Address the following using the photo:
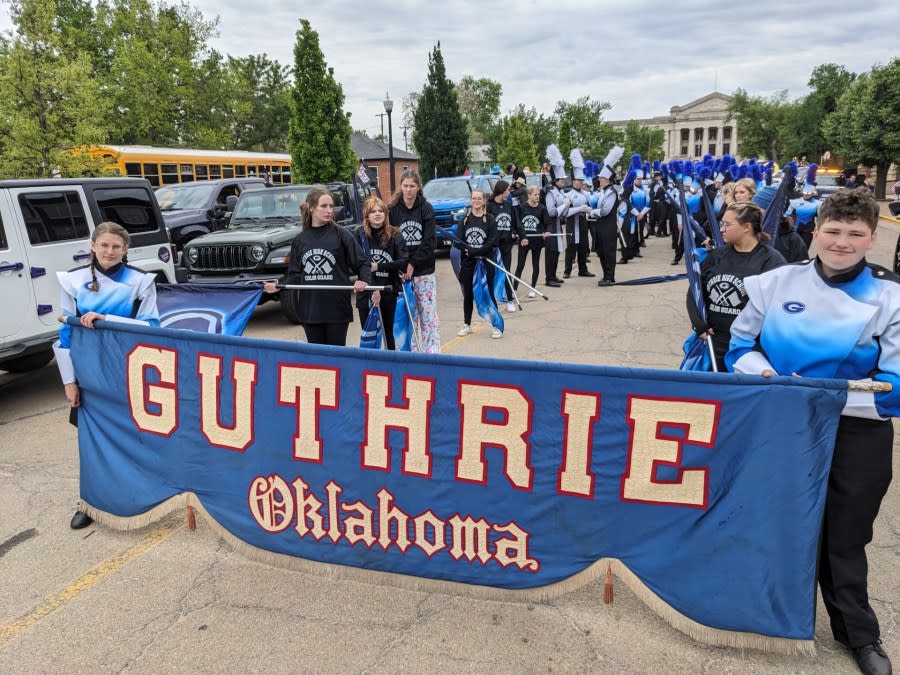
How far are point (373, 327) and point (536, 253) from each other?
254 inches

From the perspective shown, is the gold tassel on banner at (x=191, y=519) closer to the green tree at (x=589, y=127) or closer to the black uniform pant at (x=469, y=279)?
the black uniform pant at (x=469, y=279)

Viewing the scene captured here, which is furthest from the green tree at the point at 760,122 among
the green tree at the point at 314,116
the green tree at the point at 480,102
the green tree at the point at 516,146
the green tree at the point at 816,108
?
the green tree at the point at 314,116

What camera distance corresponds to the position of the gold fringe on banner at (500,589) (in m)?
2.76

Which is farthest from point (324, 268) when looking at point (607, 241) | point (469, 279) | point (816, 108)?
point (816, 108)

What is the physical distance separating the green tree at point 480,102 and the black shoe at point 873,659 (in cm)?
9223

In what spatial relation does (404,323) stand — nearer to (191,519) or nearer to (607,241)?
(191,519)

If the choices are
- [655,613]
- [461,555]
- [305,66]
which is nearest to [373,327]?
[461,555]

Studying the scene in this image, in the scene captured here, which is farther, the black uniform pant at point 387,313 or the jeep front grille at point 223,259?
the jeep front grille at point 223,259

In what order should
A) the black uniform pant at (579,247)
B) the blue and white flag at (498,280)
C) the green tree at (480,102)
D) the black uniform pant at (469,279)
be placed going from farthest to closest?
the green tree at (480,102), the black uniform pant at (579,247), the blue and white flag at (498,280), the black uniform pant at (469,279)

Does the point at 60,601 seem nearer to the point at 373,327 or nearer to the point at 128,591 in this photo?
the point at 128,591

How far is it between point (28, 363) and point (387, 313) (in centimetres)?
440

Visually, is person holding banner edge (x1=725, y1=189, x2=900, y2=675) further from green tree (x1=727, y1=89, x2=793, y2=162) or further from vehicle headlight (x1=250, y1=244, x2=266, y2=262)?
green tree (x1=727, y1=89, x2=793, y2=162)

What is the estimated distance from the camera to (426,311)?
22.4ft

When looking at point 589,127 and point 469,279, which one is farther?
point 589,127
